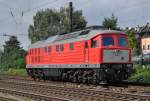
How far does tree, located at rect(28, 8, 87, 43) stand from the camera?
8888 centimetres

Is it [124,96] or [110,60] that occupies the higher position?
[110,60]

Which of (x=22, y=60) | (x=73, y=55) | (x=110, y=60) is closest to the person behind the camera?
(x=110, y=60)

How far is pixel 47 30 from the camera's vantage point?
9038cm

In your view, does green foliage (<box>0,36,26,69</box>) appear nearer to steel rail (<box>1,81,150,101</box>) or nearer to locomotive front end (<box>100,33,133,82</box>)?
locomotive front end (<box>100,33,133,82</box>)

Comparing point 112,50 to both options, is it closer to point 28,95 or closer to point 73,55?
point 73,55

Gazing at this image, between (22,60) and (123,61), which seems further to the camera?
(22,60)

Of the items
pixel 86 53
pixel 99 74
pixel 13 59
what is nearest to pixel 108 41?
pixel 86 53

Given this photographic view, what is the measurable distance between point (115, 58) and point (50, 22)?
222ft

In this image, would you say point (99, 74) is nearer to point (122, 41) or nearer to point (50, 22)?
point (122, 41)

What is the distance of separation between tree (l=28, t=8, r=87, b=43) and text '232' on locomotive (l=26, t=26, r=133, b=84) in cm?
5605

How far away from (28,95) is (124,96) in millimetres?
5145

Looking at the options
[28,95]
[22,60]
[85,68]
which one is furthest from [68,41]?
[22,60]

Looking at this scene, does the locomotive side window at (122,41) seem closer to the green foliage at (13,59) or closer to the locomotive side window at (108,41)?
the locomotive side window at (108,41)

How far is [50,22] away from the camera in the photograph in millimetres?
93562
